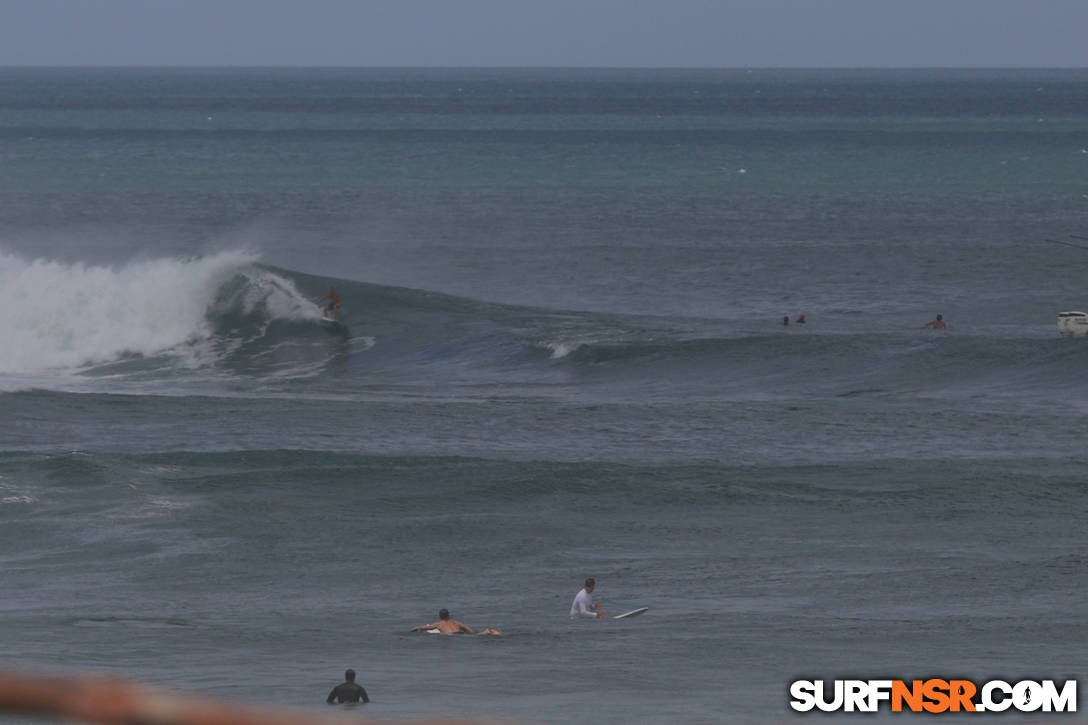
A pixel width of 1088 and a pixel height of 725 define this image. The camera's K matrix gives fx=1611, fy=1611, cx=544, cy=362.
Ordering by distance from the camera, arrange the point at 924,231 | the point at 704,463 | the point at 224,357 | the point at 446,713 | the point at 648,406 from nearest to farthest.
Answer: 1. the point at 446,713
2. the point at 704,463
3. the point at 648,406
4. the point at 224,357
5. the point at 924,231

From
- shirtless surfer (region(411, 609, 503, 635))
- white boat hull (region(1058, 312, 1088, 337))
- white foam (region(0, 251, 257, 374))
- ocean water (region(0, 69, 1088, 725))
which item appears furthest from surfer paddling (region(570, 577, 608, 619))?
white boat hull (region(1058, 312, 1088, 337))

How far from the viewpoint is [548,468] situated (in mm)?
31938

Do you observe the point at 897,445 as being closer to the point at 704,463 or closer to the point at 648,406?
the point at 704,463

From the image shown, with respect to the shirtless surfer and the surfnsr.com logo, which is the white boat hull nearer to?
the shirtless surfer

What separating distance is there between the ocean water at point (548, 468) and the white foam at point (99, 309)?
0.60ft

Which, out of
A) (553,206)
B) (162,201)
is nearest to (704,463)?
(553,206)

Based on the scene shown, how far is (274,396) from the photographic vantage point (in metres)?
42.2

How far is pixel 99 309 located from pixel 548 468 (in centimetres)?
2723

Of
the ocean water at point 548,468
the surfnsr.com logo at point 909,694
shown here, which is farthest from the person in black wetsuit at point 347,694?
the surfnsr.com logo at point 909,694

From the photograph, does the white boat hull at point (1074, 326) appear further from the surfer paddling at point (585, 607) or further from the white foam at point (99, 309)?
the surfer paddling at point (585, 607)

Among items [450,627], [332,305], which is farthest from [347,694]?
[332,305]

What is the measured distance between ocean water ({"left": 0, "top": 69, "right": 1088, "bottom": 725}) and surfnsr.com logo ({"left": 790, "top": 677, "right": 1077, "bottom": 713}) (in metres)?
0.72

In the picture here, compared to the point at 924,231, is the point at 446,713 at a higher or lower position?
lower

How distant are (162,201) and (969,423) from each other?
8345 cm
